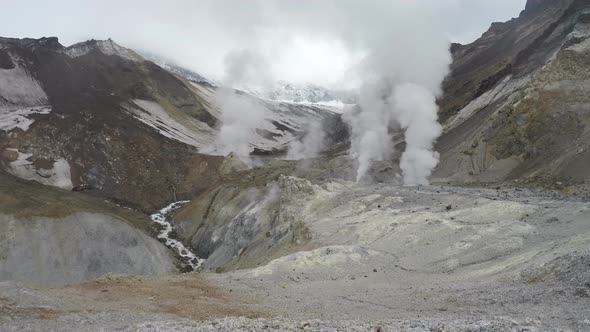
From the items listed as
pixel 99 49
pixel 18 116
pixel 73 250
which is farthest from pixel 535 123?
pixel 99 49

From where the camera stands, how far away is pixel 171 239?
69.8 m

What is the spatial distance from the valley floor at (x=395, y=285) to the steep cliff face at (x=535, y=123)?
33.2 feet

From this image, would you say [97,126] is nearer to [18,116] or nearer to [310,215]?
[18,116]

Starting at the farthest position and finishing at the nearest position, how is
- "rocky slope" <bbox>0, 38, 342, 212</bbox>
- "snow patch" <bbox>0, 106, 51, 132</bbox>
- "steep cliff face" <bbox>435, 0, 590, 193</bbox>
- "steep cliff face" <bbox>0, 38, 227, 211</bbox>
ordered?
1. "snow patch" <bbox>0, 106, 51, 132</bbox>
2. "rocky slope" <bbox>0, 38, 342, 212</bbox>
3. "steep cliff face" <bbox>0, 38, 227, 211</bbox>
4. "steep cliff face" <bbox>435, 0, 590, 193</bbox>

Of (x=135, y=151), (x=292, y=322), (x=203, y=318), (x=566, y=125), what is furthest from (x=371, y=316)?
(x=135, y=151)

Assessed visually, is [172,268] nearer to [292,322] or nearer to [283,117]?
[292,322]

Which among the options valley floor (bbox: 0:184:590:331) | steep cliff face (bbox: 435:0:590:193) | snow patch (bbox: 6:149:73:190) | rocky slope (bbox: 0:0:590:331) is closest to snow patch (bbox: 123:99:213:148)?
rocky slope (bbox: 0:0:590:331)

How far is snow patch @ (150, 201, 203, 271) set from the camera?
59.8 m

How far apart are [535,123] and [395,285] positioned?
34925 mm

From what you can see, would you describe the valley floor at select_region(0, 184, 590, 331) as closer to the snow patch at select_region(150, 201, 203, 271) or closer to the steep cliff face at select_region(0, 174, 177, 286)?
the steep cliff face at select_region(0, 174, 177, 286)

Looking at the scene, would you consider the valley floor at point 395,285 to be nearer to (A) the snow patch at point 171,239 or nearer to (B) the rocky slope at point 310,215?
(B) the rocky slope at point 310,215

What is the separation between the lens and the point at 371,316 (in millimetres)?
15711

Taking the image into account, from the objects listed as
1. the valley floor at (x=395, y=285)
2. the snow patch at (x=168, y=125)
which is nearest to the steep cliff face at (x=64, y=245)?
the valley floor at (x=395, y=285)

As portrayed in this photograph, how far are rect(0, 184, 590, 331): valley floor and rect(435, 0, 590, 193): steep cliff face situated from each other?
10.1 meters
